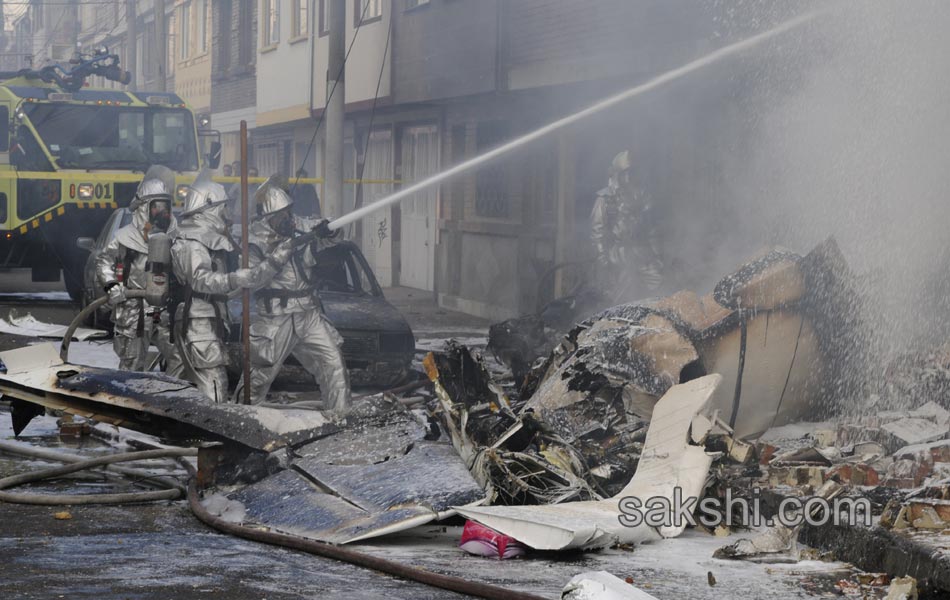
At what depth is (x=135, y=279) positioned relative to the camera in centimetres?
943

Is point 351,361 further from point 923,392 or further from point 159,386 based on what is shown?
point 923,392

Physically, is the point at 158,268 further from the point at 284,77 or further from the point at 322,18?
the point at 284,77

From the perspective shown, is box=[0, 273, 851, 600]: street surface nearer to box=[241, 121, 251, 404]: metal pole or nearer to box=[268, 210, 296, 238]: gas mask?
box=[241, 121, 251, 404]: metal pole

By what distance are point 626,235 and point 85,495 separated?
255 inches

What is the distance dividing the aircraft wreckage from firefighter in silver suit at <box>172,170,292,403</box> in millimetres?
1032

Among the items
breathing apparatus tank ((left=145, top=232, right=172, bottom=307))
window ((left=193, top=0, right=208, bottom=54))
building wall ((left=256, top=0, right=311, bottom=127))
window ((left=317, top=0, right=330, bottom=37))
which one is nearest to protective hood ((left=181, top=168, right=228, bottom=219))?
breathing apparatus tank ((left=145, top=232, right=172, bottom=307))

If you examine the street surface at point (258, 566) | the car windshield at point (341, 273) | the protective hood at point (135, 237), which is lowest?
the street surface at point (258, 566)

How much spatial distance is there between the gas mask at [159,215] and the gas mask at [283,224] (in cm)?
128

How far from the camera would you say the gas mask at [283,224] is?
28.8ft

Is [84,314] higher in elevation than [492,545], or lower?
higher

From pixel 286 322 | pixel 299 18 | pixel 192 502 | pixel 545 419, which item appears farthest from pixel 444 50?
pixel 192 502

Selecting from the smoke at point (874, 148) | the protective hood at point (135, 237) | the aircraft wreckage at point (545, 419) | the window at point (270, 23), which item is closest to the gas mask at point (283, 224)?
the protective hood at point (135, 237)

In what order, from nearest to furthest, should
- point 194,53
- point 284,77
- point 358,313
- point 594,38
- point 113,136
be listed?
point 358,313 < point 594,38 < point 113,136 < point 284,77 < point 194,53

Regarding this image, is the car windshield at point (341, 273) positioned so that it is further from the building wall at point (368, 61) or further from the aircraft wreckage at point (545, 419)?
the building wall at point (368, 61)
